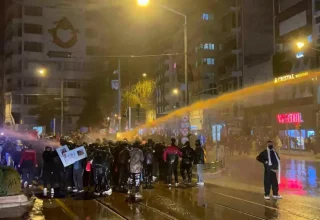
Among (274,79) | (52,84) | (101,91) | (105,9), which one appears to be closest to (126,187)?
(274,79)

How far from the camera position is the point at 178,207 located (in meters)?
11.6

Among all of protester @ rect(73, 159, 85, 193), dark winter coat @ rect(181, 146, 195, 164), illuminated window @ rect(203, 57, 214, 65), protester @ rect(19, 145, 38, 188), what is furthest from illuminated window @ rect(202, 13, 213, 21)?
protester @ rect(73, 159, 85, 193)

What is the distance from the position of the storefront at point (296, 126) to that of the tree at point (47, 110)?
45719 millimetres

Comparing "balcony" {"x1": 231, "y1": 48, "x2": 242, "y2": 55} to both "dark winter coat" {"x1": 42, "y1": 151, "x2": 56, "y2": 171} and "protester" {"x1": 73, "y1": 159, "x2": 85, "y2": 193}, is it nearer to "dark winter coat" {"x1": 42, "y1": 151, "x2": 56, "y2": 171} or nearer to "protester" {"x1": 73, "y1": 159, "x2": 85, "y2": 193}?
"protester" {"x1": 73, "y1": 159, "x2": 85, "y2": 193}

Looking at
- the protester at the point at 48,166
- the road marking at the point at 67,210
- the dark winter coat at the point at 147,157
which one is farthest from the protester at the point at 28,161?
the dark winter coat at the point at 147,157

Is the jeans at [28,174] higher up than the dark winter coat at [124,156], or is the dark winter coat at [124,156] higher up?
the dark winter coat at [124,156]

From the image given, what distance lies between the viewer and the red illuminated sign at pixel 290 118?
42.1 meters

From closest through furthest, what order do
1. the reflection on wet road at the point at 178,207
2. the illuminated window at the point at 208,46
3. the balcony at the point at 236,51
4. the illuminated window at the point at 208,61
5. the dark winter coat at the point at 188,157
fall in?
the reflection on wet road at the point at 178,207 < the dark winter coat at the point at 188,157 < the balcony at the point at 236,51 < the illuminated window at the point at 208,61 < the illuminated window at the point at 208,46

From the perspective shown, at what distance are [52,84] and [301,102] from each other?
2390 inches

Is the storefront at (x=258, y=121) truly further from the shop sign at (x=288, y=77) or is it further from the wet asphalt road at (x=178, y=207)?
the wet asphalt road at (x=178, y=207)

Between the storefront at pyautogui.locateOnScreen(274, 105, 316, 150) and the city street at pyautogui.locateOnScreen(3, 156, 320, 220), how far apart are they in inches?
1018

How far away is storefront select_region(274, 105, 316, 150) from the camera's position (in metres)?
40.6

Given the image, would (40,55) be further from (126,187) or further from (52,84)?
(126,187)

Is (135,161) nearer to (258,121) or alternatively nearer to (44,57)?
(258,121)
